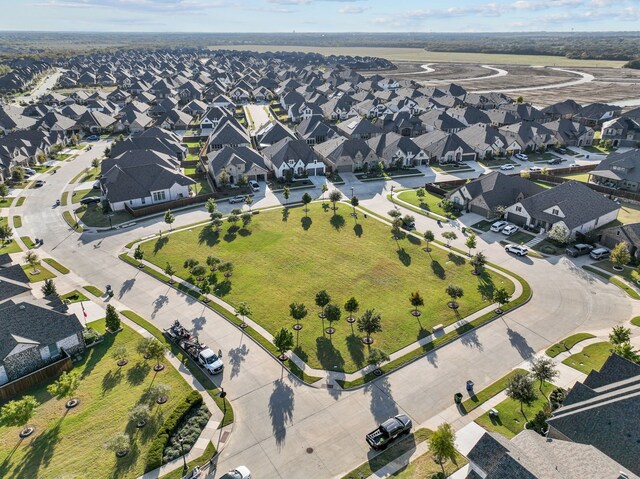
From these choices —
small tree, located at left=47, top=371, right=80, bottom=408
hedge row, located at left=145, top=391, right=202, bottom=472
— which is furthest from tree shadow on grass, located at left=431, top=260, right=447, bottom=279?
small tree, located at left=47, top=371, right=80, bottom=408

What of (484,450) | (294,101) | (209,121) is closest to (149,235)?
(484,450)

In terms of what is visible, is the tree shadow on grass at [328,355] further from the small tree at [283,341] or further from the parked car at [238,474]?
the parked car at [238,474]

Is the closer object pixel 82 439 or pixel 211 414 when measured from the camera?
pixel 82 439

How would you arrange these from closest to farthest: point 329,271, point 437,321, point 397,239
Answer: point 437,321, point 329,271, point 397,239

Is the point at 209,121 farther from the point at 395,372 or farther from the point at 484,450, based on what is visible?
the point at 484,450

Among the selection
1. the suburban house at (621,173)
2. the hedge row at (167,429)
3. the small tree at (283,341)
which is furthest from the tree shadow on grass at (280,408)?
the suburban house at (621,173)

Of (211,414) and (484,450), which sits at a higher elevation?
(484,450)

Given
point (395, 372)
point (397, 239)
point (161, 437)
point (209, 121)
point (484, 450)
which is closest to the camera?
point (484, 450)
